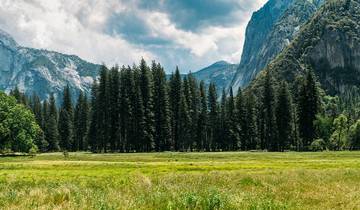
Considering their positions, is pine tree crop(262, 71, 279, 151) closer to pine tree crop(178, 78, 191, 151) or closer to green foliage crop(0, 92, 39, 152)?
pine tree crop(178, 78, 191, 151)

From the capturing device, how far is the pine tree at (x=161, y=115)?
126125 mm

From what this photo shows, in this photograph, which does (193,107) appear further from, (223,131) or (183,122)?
(183,122)

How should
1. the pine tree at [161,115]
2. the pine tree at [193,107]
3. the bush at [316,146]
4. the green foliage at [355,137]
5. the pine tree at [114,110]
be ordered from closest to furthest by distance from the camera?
the bush at [316,146]
the green foliage at [355,137]
the pine tree at [161,115]
the pine tree at [114,110]
the pine tree at [193,107]

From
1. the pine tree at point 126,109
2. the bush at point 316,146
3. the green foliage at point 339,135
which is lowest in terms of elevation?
the bush at point 316,146

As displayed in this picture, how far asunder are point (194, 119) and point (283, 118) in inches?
1056

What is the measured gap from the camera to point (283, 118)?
127 m

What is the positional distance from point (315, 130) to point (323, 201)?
102 m

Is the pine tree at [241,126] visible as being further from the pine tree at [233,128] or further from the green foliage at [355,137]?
the green foliage at [355,137]

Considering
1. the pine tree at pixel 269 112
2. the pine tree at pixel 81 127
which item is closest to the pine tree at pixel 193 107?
the pine tree at pixel 269 112

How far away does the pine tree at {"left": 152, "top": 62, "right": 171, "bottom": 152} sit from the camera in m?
126

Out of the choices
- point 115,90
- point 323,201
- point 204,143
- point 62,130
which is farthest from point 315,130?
point 323,201

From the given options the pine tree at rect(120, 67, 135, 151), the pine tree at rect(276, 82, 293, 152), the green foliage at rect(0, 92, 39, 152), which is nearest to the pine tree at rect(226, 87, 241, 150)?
the pine tree at rect(276, 82, 293, 152)

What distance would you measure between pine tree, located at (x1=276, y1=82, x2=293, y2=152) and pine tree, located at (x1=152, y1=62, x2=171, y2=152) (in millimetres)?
28114

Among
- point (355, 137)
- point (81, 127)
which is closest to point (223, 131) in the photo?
point (355, 137)
